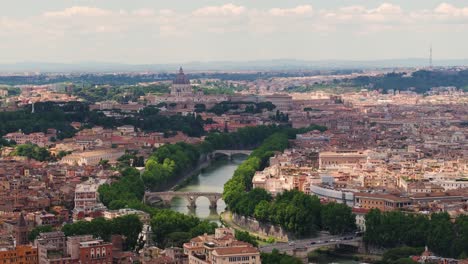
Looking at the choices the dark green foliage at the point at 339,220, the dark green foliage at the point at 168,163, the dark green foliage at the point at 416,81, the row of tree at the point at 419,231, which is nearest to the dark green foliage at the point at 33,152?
the dark green foliage at the point at 168,163

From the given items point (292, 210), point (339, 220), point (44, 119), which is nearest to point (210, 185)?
point (292, 210)

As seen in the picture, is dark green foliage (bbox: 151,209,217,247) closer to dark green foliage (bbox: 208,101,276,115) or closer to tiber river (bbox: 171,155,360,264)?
tiber river (bbox: 171,155,360,264)

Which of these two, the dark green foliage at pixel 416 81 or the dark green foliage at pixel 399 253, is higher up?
the dark green foliage at pixel 399 253

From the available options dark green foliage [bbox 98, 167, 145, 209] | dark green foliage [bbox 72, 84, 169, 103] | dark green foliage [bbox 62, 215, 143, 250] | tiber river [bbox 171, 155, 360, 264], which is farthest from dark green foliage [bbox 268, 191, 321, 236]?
dark green foliage [bbox 72, 84, 169, 103]

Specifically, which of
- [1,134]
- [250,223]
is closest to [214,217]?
[250,223]

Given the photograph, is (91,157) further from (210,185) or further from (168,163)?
(210,185)

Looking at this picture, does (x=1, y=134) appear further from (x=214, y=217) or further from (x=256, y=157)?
(x=214, y=217)

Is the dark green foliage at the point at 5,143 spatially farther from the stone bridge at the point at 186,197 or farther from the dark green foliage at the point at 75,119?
the stone bridge at the point at 186,197
